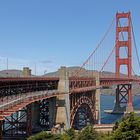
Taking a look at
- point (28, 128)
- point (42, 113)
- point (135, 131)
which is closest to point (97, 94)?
point (42, 113)

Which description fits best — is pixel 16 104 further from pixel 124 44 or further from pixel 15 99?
pixel 124 44

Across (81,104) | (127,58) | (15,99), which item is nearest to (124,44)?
(127,58)

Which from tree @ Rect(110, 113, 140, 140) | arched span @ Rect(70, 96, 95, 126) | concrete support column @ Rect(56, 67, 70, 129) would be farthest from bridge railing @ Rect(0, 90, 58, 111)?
tree @ Rect(110, 113, 140, 140)

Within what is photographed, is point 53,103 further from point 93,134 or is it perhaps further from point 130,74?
point 130,74

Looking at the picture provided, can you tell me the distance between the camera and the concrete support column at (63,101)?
53.2 metres

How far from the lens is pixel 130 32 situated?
4304 inches

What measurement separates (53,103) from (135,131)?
25.6 m

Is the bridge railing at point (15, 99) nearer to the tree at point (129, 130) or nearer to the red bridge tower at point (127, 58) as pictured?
the tree at point (129, 130)

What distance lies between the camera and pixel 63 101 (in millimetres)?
53469

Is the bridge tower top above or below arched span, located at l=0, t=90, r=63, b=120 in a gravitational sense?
above

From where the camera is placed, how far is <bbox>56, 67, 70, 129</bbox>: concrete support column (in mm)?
53156

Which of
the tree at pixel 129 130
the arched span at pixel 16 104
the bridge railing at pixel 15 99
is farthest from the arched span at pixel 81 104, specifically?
the tree at pixel 129 130

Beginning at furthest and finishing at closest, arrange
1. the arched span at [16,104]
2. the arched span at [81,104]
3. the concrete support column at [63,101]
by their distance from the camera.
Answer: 1. the arched span at [81,104]
2. the concrete support column at [63,101]
3. the arched span at [16,104]

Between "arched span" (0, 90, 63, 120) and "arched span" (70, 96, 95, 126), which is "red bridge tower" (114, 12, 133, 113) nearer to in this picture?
"arched span" (70, 96, 95, 126)
